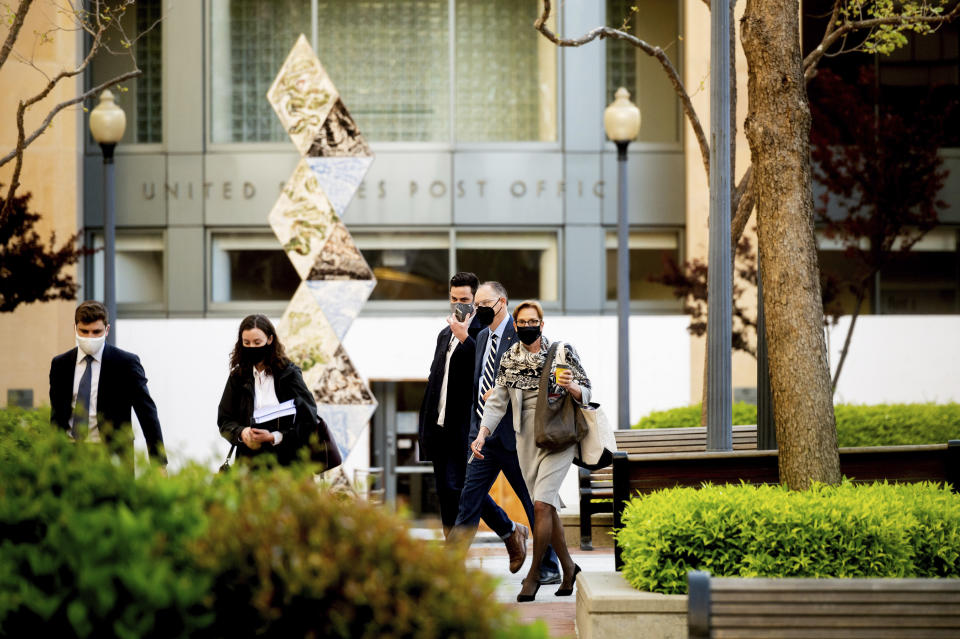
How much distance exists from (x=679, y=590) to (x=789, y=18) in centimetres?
355

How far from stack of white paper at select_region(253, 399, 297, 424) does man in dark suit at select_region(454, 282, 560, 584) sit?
1400mm

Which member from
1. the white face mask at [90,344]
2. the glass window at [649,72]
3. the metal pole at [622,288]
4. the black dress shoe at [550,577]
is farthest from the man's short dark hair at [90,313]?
the glass window at [649,72]

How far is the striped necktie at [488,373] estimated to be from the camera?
Answer: 8562mm

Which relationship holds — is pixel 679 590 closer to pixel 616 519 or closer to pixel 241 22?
pixel 616 519

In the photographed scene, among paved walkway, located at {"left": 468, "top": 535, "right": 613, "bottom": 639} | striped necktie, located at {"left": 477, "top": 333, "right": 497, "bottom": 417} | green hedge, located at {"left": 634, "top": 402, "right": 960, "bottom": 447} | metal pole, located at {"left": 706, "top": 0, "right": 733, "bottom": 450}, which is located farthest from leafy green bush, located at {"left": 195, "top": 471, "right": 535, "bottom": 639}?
green hedge, located at {"left": 634, "top": 402, "right": 960, "bottom": 447}

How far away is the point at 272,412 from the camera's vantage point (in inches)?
304

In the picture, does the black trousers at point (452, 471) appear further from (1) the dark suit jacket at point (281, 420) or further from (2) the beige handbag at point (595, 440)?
(1) the dark suit jacket at point (281, 420)

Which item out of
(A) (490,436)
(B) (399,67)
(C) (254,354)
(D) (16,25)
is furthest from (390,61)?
(C) (254,354)

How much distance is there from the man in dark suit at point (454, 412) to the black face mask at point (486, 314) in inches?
A: 6.5

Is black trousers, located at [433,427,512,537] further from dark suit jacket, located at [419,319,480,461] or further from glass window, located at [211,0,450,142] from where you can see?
glass window, located at [211,0,450,142]

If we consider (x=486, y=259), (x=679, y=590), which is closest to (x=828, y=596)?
(x=679, y=590)

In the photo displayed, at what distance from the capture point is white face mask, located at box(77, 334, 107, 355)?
26.1ft

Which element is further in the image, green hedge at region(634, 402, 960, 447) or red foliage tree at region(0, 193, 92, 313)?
red foliage tree at region(0, 193, 92, 313)

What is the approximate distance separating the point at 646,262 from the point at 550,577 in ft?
38.6
